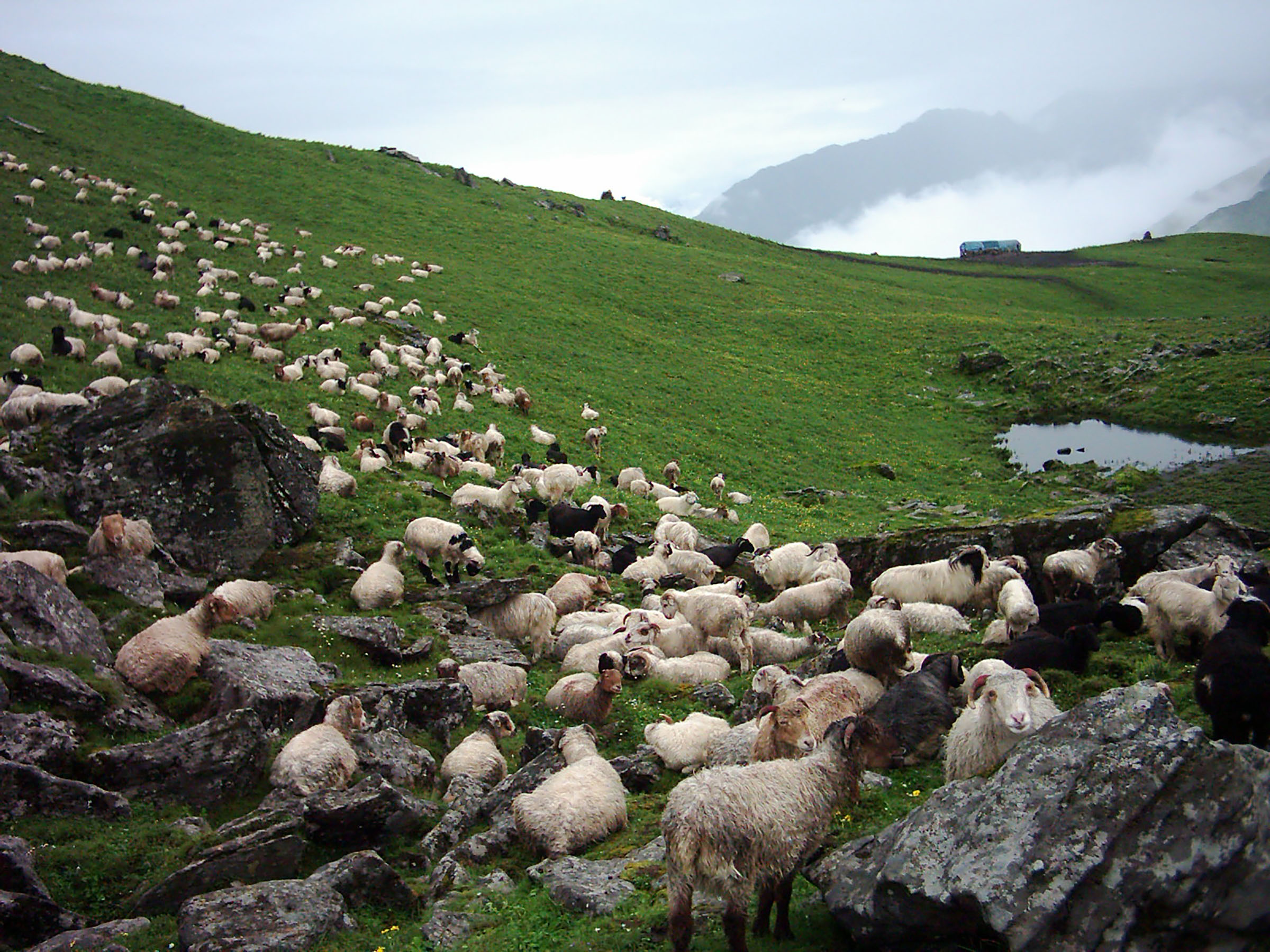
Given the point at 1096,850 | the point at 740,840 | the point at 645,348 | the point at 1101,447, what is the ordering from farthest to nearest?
the point at 645,348 → the point at 1101,447 → the point at 740,840 → the point at 1096,850

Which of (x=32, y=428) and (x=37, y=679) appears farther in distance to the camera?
(x=32, y=428)

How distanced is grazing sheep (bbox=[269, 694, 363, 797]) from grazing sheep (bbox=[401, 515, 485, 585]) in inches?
311

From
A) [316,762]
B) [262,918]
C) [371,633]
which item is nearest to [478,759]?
[316,762]

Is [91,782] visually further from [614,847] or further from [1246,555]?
[1246,555]

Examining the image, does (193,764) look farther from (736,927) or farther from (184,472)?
(184,472)

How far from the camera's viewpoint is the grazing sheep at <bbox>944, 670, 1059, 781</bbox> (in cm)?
807

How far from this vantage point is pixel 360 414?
27656 mm

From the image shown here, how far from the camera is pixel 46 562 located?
13.1m

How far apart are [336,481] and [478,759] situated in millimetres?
11582

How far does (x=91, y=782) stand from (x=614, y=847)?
6110 mm

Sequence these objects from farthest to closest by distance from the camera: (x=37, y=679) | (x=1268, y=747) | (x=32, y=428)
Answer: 1. (x=32, y=428)
2. (x=37, y=679)
3. (x=1268, y=747)

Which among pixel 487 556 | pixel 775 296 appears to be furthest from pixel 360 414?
pixel 775 296

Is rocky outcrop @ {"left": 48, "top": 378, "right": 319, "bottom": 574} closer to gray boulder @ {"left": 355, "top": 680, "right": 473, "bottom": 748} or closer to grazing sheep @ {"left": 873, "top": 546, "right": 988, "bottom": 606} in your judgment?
gray boulder @ {"left": 355, "top": 680, "right": 473, "bottom": 748}

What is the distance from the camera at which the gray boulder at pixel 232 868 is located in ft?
26.0
